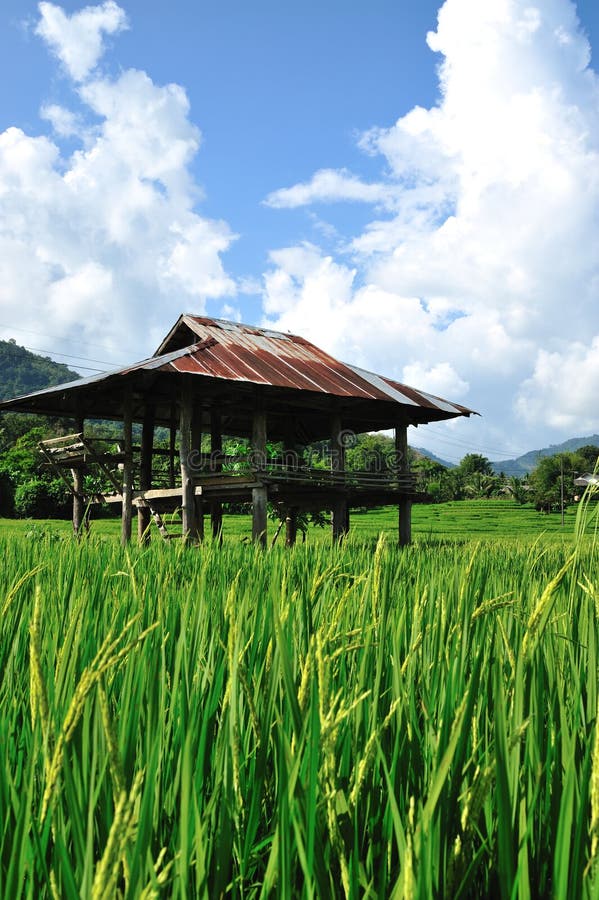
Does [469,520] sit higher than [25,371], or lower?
lower

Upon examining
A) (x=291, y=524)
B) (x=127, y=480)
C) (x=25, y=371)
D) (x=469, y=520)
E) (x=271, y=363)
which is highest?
(x=25, y=371)

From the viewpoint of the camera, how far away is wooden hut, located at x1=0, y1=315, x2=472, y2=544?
12.9m

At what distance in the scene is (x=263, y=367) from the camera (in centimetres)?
1353

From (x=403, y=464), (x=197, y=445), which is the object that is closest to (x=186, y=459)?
(x=197, y=445)

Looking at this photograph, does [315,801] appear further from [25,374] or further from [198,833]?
[25,374]

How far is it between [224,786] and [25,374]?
16521cm

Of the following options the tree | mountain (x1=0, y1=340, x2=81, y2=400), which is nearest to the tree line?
the tree

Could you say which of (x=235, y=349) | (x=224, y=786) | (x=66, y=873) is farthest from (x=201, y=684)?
(x=235, y=349)

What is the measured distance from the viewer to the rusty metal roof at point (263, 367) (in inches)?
485

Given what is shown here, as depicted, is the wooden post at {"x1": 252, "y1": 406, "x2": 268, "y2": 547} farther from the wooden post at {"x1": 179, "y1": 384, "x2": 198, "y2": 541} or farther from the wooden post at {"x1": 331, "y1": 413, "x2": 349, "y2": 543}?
the wooden post at {"x1": 331, "y1": 413, "x2": 349, "y2": 543}

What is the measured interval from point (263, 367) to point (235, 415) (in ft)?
12.9

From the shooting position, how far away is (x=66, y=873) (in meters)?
0.79

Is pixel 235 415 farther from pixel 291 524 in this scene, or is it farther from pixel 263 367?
pixel 263 367

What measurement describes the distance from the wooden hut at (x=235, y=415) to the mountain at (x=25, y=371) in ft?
450
